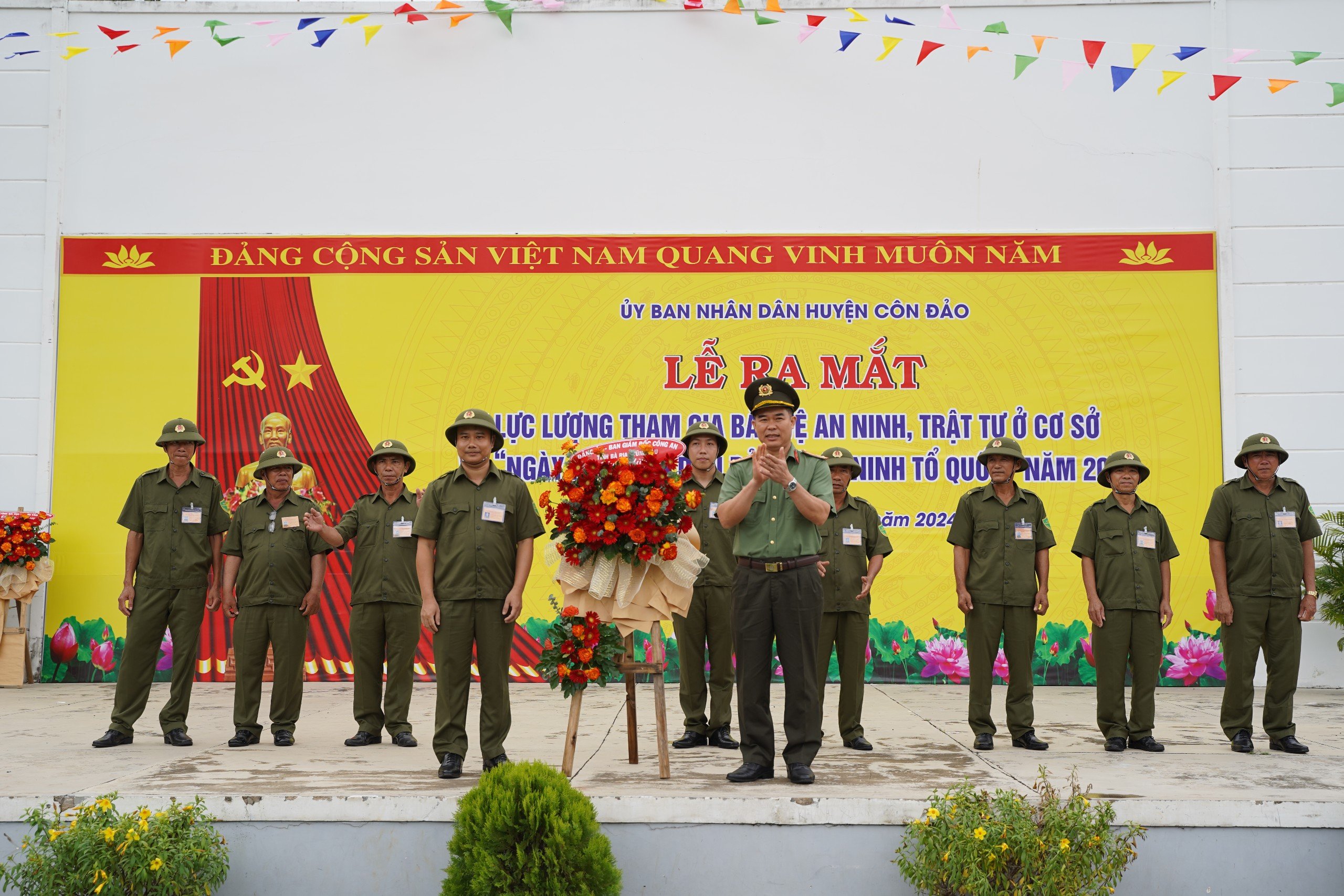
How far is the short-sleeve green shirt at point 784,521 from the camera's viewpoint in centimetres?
440

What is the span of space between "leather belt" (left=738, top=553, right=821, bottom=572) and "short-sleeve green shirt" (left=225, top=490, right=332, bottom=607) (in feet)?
9.34

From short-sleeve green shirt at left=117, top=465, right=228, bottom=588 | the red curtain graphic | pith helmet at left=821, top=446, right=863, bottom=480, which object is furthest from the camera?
the red curtain graphic

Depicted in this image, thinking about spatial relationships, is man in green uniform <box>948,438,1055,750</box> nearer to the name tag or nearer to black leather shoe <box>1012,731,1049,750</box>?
black leather shoe <box>1012,731,1049,750</box>

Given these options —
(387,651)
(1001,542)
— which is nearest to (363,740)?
(387,651)

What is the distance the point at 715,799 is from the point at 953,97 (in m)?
6.73

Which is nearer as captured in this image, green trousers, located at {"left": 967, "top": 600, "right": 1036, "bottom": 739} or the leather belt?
the leather belt

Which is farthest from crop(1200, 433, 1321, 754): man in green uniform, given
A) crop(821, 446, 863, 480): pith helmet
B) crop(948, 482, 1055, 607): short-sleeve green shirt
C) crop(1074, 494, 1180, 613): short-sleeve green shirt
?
crop(821, 446, 863, 480): pith helmet

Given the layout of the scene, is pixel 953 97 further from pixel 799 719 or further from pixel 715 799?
pixel 715 799

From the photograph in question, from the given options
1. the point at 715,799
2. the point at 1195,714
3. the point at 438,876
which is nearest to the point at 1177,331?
the point at 1195,714

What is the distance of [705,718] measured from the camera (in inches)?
224

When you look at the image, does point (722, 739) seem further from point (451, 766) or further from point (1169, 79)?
point (1169, 79)

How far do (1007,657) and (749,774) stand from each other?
6.55 ft

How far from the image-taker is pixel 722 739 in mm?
5625

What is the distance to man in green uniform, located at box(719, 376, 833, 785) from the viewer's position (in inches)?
171
